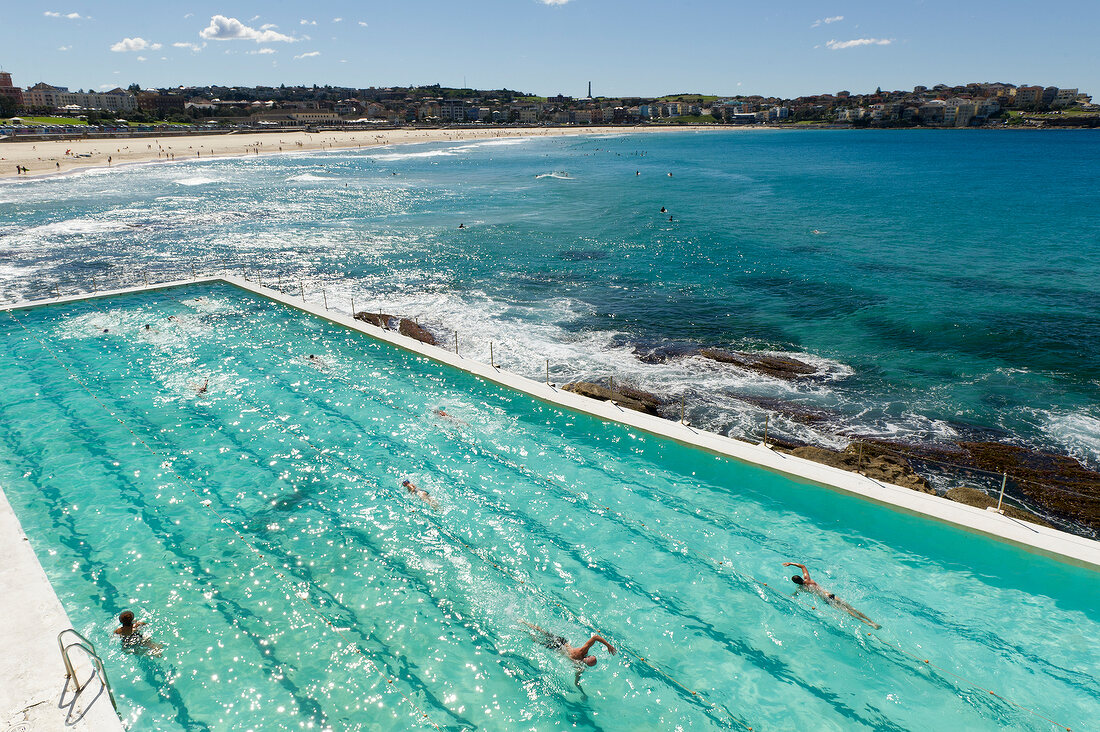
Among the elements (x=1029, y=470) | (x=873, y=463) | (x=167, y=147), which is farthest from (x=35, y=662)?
(x=167, y=147)

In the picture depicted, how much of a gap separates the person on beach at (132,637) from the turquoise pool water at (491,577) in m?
0.16

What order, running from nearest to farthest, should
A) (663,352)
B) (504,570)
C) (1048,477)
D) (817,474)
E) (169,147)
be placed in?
(504,570)
(817,474)
(1048,477)
(663,352)
(169,147)

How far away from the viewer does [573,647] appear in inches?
404

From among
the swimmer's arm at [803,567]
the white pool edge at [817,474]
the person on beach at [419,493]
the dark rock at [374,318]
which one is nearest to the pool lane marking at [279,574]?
the person on beach at [419,493]

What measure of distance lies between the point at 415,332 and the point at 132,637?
17095 millimetres

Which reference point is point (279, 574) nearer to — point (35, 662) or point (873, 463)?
point (35, 662)

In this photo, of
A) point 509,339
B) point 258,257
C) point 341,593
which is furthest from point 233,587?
point 258,257

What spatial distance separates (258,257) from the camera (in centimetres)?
4112

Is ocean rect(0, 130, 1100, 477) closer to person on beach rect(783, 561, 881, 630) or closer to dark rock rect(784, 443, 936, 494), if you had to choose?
dark rock rect(784, 443, 936, 494)

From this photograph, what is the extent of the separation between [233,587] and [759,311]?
26.5m

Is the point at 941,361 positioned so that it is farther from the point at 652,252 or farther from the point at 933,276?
the point at 652,252

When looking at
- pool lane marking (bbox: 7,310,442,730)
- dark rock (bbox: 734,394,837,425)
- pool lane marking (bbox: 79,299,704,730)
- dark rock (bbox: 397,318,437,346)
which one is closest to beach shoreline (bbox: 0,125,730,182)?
dark rock (bbox: 397,318,437,346)

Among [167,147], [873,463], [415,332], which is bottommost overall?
[873,463]

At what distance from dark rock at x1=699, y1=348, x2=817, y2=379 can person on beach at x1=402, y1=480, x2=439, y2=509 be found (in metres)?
14.4
